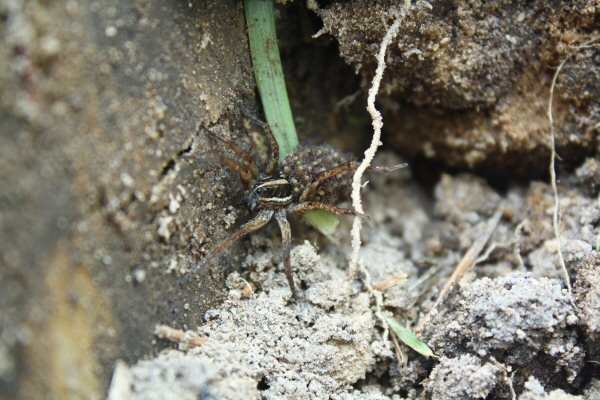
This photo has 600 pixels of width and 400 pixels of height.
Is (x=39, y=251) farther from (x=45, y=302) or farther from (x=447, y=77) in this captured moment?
(x=447, y=77)

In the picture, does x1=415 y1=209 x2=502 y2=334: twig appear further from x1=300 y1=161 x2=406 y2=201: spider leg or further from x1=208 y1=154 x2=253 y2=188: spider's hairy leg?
x1=208 y1=154 x2=253 y2=188: spider's hairy leg

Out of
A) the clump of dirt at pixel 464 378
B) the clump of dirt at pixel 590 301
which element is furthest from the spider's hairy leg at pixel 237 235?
the clump of dirt at pixel 590 301

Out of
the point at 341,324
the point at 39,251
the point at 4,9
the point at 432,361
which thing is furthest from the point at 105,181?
the point at 432,361

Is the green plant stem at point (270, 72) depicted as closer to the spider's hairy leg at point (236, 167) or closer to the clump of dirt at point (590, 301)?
the spider's hairy leg at point (236, 167)

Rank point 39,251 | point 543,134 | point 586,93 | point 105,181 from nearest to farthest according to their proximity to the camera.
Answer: point 39,251 < point 105,181 < point 586,93 < point 543,134

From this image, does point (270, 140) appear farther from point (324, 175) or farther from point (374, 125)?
point (374, 125)

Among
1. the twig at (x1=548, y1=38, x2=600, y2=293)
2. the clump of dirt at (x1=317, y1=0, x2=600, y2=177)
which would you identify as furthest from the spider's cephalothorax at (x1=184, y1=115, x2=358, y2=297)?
the twig at (x1=548, y1=38, x2=600, y2=293)
